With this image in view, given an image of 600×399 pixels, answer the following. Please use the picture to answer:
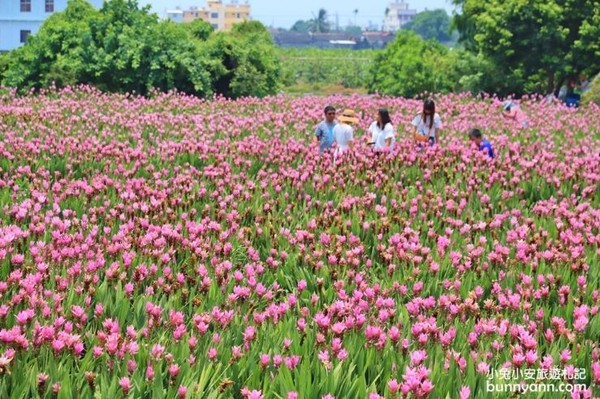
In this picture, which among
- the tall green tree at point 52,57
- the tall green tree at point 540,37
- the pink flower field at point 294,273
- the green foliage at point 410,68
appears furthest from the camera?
the green foliage at point 410,68

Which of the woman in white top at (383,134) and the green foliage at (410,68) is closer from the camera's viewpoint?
the woman in white top at (383,134)

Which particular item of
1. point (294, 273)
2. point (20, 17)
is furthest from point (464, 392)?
point (20, 17)

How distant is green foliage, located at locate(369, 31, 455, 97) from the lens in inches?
1368

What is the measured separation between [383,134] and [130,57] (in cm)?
1476

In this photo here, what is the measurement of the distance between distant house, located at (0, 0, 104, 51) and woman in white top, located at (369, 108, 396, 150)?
A: 52819mm

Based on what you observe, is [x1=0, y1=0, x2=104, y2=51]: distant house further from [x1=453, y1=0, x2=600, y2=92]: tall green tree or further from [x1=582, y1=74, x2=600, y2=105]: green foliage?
[x1=582, y1=74, x2=600, y2=105]: green foliage

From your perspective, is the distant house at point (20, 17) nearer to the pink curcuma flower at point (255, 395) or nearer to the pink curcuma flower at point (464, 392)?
the pink curcuma flower at point (255, 395)

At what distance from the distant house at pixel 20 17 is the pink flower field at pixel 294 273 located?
53.0 metres

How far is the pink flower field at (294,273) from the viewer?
4.04 metres

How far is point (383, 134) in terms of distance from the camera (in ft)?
38.5

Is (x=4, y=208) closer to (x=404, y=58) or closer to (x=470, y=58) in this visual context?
(x=470, y=58)

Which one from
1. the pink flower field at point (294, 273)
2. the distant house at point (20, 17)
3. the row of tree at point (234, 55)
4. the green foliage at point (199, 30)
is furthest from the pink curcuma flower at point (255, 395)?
the distant house at point (20, 17)

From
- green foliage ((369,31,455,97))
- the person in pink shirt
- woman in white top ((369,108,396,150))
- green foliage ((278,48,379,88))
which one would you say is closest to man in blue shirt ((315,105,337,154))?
woman in white top ((369,108,396,150))

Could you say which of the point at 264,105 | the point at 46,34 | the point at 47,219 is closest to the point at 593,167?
the point at 47,219
